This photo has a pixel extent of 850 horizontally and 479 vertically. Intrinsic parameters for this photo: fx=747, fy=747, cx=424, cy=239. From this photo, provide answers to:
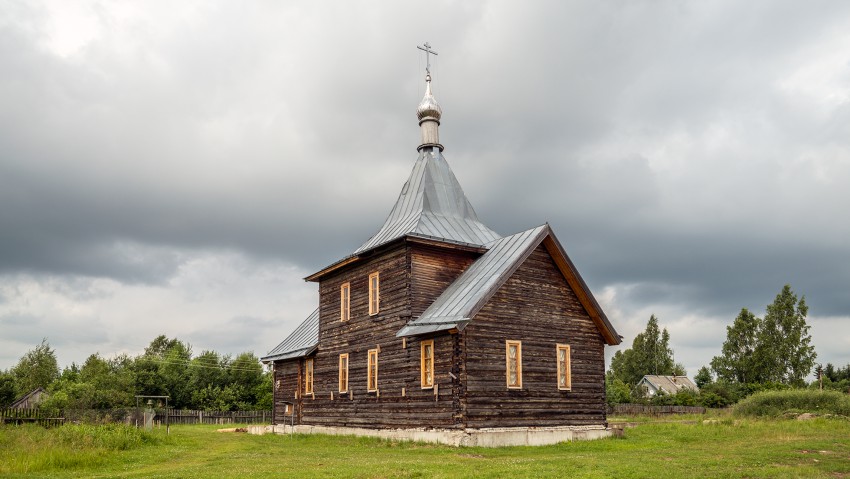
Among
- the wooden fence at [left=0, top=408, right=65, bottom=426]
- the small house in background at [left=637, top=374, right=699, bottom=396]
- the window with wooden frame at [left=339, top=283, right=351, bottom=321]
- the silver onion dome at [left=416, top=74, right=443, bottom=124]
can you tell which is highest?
the silver onion dome at [left=416, top=74, right=443, bottom=124]

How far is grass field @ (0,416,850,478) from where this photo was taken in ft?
52.7

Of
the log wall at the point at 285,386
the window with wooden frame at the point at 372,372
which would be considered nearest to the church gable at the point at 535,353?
the window with wooden frame at the point at 372,372

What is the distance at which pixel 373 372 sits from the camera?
29031 mm

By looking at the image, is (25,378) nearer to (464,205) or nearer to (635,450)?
(464,205)

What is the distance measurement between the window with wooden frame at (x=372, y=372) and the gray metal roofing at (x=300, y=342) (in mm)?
5145

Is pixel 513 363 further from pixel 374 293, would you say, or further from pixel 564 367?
pixel 374 293

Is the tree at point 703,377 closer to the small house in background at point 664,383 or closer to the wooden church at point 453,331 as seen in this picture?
the small house in background at point 664,383

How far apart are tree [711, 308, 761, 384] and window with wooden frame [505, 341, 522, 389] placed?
47.1 meters

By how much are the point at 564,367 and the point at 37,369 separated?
65190 millimetres

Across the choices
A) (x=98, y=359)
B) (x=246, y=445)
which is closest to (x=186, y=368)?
(x=98, y=359)

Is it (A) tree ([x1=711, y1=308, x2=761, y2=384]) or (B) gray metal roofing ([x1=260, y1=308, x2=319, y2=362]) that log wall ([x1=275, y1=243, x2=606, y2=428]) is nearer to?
(B) gray metal roofing ([x1=260, y1=308, x2=319, y2=362])

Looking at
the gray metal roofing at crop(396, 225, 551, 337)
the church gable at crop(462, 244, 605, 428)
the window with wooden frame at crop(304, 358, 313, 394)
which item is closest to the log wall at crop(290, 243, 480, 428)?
the gray metal roofing at crop(396, 225, 551, 337)

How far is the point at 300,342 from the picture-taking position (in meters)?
36.8

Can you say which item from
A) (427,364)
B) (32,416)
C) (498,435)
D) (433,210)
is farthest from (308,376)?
(498,435)
